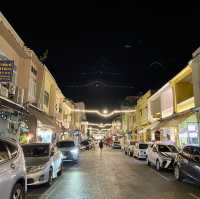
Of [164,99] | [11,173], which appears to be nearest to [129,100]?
[164,99]

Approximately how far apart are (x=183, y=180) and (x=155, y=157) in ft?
16.0

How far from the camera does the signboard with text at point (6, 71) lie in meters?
14.8

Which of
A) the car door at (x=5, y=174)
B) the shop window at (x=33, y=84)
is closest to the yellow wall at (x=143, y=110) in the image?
the shop window at (x=33, y=84)

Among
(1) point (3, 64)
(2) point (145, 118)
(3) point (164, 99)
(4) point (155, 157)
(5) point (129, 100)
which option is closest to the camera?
(1) point (3, 64)

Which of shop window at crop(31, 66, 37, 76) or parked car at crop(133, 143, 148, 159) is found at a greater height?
shop window at crop(31, 66, 37, 76)

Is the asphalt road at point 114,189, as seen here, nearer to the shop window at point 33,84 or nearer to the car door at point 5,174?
the car door at point 5,174

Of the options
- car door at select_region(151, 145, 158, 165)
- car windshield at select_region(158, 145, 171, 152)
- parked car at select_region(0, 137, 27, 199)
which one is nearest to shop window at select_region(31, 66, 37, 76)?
car door at select_region(151, 145, 158, 165)

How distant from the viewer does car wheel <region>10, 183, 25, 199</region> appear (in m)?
6.41

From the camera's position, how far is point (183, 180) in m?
12.2

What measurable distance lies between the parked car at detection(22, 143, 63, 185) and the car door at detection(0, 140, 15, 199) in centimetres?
342

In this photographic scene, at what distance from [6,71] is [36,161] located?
647 centimetres

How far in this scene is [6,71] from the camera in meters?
15.1

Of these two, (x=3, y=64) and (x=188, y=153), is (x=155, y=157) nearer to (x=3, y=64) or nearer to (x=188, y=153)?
(x=188, y=153)

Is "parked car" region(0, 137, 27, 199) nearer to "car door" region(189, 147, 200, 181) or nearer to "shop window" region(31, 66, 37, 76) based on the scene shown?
"car door" region(189, 147, 200, 181)
